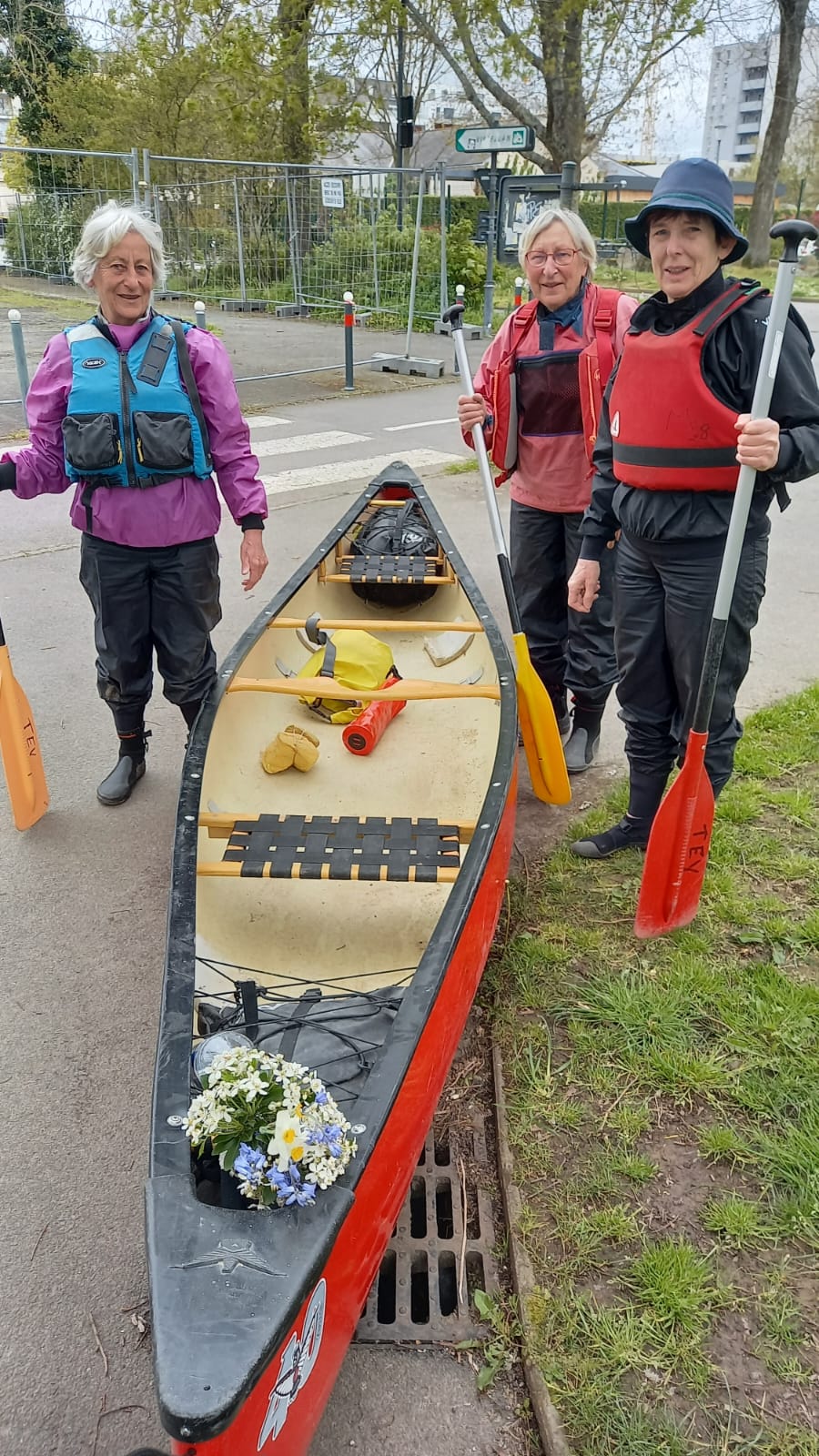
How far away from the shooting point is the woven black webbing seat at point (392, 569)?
468 centimetres

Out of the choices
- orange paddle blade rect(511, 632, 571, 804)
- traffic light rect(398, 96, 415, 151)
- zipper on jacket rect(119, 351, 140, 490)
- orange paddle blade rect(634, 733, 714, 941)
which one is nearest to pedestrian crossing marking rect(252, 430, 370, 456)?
zipper on jacket rect(119, 351, 140, 490)

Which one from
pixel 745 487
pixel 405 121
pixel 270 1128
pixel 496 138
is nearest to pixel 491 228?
pixel 496 138

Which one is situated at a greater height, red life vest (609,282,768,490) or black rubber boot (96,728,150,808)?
red life vest (609,282,768,490)

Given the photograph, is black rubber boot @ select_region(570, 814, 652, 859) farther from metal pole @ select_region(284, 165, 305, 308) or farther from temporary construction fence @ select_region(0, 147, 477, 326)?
metal pole @ select_region(284, 165, 305, 308)

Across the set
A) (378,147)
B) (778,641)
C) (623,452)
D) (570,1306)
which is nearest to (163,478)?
(623,452)

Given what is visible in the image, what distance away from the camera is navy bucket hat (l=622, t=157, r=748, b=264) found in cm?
251

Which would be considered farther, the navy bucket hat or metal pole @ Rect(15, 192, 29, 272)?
metal pole @ Rect(15, 192, 29, 272)

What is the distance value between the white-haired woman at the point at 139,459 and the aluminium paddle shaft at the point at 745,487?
5.39ft

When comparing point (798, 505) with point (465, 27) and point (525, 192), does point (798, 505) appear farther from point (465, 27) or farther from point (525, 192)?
point (465, 27)

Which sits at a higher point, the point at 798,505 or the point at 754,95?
the point at 754,95

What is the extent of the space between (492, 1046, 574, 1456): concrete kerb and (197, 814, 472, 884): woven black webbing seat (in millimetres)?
563

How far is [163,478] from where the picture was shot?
10.7 feet

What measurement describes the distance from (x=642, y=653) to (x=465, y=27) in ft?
64.9

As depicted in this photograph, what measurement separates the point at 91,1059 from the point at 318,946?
0.67 metres
